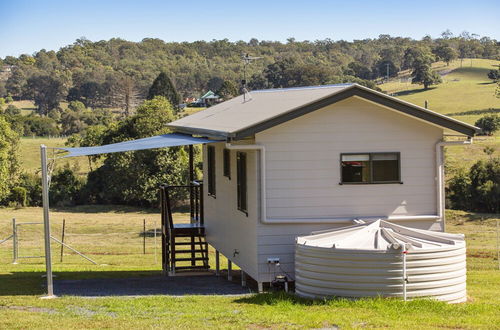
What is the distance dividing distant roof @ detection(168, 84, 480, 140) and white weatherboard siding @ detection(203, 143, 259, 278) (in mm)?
690

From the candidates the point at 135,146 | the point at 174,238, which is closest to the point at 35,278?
the point at 174,238

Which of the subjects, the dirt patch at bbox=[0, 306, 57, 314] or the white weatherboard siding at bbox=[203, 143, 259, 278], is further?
the white weatherboard siding at bbox=[203, 143, 259, 278]

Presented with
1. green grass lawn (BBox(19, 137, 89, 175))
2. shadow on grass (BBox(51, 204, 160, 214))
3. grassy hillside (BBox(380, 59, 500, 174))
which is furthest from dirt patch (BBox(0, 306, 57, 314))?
green grass lawn (BBox(19, 137, 89, 175))

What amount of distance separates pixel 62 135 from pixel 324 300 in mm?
79672

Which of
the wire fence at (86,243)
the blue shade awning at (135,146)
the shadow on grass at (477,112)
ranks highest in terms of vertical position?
the shadow on grass at (477,112)

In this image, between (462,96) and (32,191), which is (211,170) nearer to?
(32,191)

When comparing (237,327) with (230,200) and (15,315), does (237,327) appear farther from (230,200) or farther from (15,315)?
(230,200)

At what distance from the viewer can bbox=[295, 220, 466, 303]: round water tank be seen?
12.2 m

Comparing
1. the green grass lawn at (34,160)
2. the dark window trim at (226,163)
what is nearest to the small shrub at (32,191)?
the green grass lawn at (34,160)

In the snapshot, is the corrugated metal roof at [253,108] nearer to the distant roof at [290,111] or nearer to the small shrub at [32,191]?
the distant roof at [290,111]

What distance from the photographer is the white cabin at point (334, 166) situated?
45.8 ft

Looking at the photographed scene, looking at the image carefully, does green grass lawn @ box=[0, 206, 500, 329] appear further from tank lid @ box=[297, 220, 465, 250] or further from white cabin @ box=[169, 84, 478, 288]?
white cabin @ box=[169, 84, 478, 288]

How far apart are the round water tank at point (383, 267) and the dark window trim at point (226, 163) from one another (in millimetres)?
4012

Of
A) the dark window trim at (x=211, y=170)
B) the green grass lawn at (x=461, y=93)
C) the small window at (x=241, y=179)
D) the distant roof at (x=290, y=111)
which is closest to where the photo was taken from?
the distant roof at (x=290, y=111)
